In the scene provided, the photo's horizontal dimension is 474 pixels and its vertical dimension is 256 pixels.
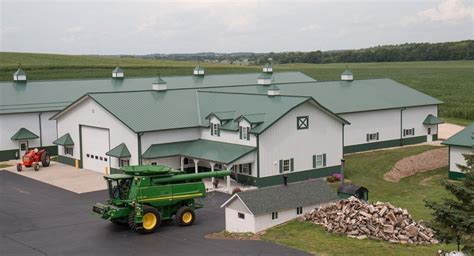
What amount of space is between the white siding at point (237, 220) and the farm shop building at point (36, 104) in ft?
73.6

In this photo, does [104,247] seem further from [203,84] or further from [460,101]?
[460,101]

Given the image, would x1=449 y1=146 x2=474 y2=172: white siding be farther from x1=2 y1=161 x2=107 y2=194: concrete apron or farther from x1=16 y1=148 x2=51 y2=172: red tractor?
x1=16 y1=148 x2=51 y2=172: red tractor

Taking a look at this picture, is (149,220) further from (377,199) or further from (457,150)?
(457,150)

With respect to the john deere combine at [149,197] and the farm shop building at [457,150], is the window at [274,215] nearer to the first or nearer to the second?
the john deere combine at [149,197]

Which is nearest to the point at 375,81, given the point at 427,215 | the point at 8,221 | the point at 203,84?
the point at 203,84

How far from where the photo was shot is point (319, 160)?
146ft

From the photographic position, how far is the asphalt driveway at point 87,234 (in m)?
27.7

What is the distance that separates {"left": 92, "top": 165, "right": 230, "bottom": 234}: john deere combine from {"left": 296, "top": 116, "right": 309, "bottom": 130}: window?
1265cm

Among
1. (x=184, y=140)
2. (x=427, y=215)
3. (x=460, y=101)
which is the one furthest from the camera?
(x=460, y=101)

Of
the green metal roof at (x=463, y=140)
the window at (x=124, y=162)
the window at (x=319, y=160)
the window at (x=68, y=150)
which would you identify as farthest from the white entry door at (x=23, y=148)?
the green metal roof at (x=463, y=140)

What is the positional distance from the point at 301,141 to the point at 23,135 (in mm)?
23978

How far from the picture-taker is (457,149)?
1714 inches

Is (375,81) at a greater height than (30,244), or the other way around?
(375,81)

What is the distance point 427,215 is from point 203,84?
36.2 metres
